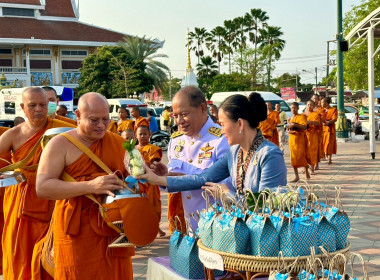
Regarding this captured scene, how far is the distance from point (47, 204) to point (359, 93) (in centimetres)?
3520

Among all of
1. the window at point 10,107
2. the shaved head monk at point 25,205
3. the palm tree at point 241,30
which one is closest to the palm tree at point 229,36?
the palm tree at point 241,30

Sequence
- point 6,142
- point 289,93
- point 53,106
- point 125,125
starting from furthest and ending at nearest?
point 289,93, point 125,125, point 53,106, point 6,142

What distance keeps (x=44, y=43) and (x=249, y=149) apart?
4381 cm

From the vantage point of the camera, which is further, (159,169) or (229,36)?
(229,36)

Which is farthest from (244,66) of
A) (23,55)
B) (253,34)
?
(23,55)

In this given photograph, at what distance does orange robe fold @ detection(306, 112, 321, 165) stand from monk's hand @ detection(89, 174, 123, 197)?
9910mm

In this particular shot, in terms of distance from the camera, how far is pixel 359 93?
125 feet

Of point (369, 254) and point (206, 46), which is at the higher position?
point (206, 46)

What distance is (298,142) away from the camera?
1285 cm

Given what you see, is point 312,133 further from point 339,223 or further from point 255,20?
point 255,20

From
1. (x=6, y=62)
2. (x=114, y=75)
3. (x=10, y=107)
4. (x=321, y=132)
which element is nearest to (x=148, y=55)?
Result: (x=114, y=75)

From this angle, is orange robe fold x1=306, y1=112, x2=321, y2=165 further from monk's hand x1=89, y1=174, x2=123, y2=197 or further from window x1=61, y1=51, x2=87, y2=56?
window x1=61, y1=51, x2=87, y2=56

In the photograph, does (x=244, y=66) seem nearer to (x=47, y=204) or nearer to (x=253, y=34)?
(x=253, y=34)

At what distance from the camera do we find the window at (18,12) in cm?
4828
